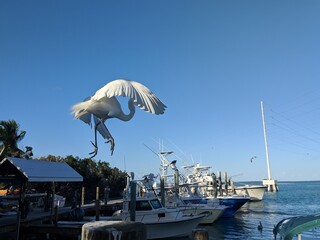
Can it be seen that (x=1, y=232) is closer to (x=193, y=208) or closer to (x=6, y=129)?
(x=193, y=208)

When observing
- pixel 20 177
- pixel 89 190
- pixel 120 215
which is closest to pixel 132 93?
pixel 20 177

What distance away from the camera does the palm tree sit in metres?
30.8

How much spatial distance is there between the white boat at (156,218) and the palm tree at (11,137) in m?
16.9

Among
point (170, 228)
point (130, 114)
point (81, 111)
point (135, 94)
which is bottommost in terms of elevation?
point (170, 228)

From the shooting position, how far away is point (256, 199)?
47.8m

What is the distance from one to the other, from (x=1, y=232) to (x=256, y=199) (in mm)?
41277

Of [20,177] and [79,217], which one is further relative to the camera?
[79,217]

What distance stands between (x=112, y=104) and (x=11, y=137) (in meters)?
25.6

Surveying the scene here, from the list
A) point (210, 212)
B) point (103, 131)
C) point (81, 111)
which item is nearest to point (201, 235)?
point (103, 131)

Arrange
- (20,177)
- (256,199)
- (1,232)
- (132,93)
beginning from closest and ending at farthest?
(132,93), (1,232), (20,177), (256,199)

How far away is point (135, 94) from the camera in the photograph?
8617 mm

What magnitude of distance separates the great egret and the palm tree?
2330 cm

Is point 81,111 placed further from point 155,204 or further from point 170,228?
point 170,228

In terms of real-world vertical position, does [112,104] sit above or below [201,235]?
above
